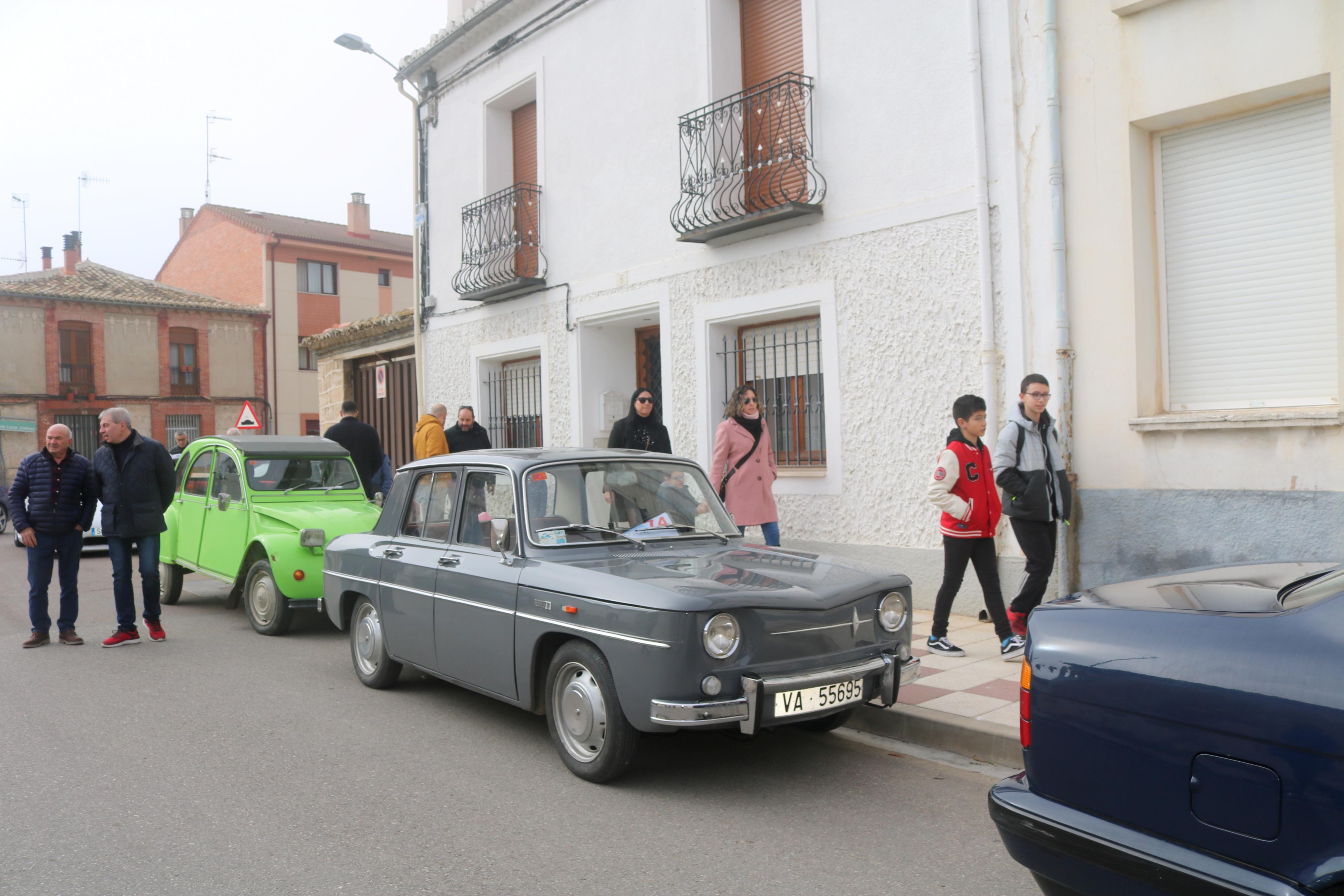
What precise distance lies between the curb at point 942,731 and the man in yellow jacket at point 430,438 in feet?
22.2

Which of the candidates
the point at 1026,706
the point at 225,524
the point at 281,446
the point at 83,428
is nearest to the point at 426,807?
the point at 1026,706

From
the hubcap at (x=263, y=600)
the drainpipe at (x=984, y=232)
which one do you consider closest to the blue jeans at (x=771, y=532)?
the drainpipe at (x=984, y=232)

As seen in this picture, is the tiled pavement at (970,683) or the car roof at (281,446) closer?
the tiled pavement at (970,683)

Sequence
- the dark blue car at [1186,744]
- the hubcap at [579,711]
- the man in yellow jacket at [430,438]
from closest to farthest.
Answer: the dark blue car at [1186,744]
the hubcap at [579,711]
the man in yellow jacket at [430,438]

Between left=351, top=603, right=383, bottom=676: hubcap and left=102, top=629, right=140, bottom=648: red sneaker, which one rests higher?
left=351, top=603, right=383, bottom=676: hubcap

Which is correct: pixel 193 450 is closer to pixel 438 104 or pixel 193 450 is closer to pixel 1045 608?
pixel 438 104

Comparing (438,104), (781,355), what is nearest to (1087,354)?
(781,355)

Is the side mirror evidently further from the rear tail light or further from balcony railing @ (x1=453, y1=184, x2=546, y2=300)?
balcony railing @ (x1=453, y1=184, x2=546, y2=300)

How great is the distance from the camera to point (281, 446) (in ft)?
31.8

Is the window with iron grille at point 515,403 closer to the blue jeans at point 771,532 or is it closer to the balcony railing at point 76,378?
the blue jeans at point 771,532

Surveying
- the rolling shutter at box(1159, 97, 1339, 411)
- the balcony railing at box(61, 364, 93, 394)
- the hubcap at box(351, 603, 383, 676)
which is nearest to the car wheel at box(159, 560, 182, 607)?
the hubcap at box(351, 603, 383, 676)

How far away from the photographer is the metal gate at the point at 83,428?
36469 millimetres

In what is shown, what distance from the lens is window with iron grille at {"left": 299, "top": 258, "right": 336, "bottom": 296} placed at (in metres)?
41.2

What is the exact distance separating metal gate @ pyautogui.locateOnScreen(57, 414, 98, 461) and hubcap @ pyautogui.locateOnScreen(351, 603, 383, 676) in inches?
1368
